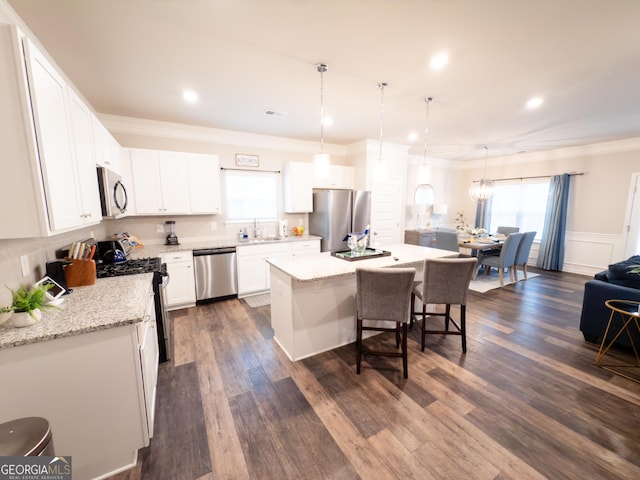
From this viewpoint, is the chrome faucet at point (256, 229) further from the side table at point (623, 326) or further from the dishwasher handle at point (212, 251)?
the side table at point (623, 326)

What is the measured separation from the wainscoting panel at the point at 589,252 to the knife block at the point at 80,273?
26.7 feet

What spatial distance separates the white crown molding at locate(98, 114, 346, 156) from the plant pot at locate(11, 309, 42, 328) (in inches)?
125

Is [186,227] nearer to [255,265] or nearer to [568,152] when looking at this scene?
[255,265]

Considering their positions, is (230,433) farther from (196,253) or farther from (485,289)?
(485,289)

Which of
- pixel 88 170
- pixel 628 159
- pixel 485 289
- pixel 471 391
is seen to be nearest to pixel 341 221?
pixel 485 289

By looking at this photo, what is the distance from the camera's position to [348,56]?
2143 millimetres

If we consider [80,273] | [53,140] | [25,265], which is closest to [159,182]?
[80,273]

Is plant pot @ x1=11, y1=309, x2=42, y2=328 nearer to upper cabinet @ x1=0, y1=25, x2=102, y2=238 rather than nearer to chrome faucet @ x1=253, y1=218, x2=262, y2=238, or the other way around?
upper cabinet @ x1=0, y1=25, x2=102, y2=238

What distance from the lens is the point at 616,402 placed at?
6.48ft

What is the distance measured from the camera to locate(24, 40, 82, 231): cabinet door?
1.27 metres

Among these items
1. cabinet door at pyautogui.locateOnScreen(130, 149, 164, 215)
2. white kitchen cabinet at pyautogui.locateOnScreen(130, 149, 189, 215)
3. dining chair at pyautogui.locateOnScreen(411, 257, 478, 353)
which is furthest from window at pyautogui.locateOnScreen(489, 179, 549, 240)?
cabinet door at pyautogui.locateOnScreen(130, 149, 164, 215)

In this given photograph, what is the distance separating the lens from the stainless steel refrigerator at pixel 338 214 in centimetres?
455

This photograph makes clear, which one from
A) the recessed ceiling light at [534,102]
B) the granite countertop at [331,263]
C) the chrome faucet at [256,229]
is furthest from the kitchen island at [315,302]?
the recessed ceiling light at [534,102]

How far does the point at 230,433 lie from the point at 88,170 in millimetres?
2167
